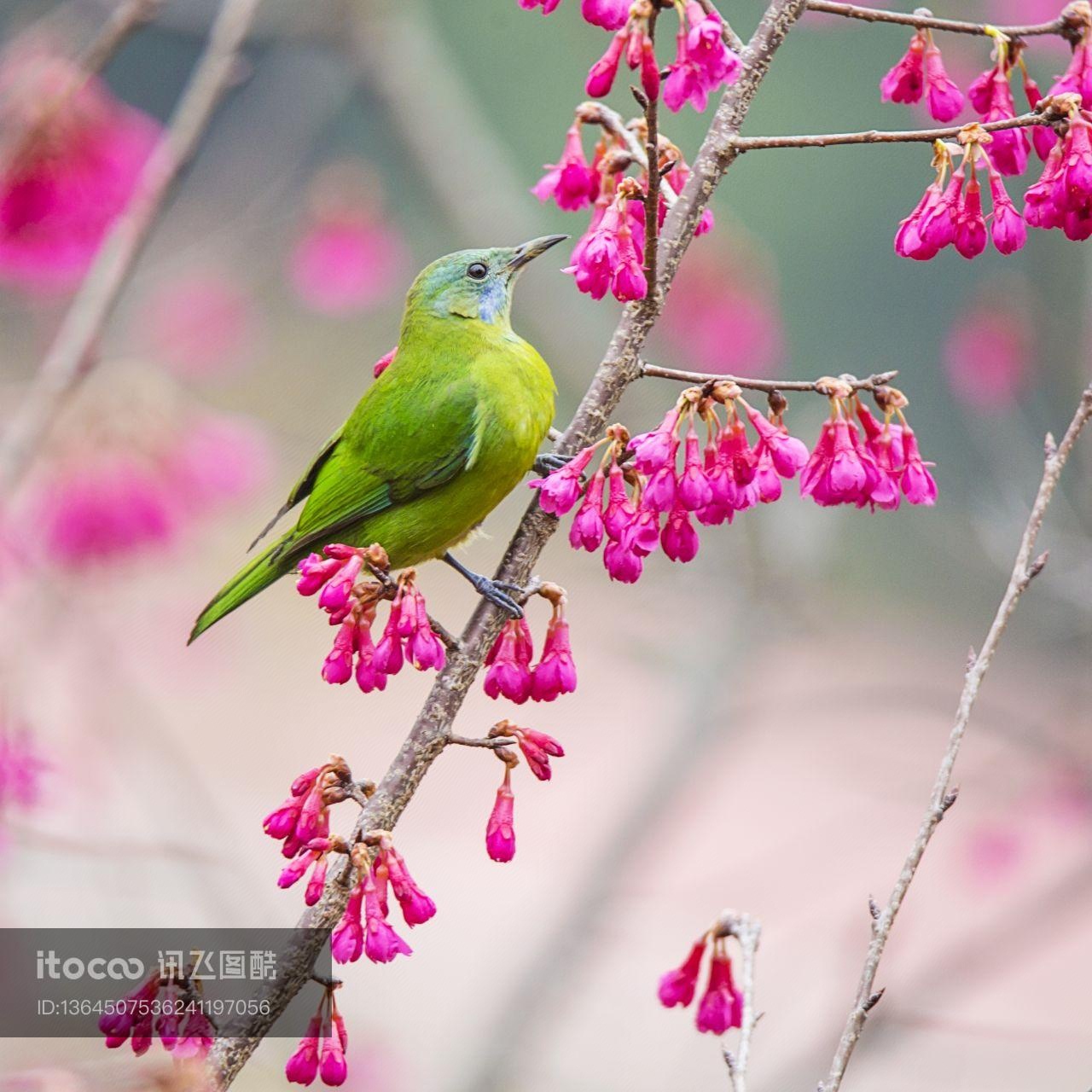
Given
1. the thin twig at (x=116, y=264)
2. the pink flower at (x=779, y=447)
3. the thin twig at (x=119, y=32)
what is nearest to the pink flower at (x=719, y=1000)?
the pink flower at (x=779, y=447)

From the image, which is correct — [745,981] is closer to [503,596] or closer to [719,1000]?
[719,1000]

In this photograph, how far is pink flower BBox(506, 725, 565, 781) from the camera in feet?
4.95

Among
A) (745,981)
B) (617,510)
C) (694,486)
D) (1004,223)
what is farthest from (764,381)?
(745,981)

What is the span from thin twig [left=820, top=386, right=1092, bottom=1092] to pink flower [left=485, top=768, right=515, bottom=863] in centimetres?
40

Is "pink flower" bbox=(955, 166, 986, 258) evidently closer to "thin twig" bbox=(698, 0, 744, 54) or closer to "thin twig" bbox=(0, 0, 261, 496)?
"thin twig" bbox=(698, 0, 744, 54)

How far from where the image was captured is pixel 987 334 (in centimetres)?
579

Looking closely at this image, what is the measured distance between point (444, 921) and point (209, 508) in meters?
3.67

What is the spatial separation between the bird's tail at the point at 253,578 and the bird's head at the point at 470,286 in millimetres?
540

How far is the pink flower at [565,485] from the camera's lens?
155 centimetres

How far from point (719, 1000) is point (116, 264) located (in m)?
1.53

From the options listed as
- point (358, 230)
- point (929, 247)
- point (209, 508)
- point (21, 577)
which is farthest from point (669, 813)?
point (929, 247)

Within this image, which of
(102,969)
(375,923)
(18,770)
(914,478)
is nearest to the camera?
(375,923)

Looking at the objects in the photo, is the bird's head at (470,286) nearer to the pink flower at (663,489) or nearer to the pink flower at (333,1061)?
the pink flower at (663,489)

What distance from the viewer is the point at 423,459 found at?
7.64 ft
